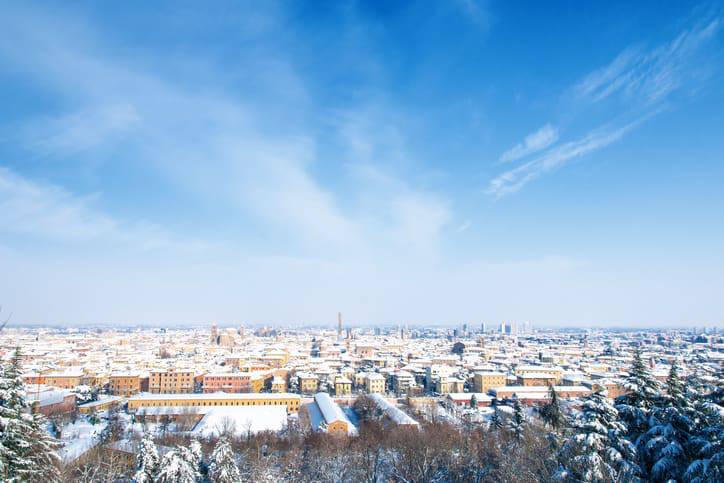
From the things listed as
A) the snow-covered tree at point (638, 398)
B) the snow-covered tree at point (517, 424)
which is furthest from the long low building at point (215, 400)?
the snow-covered tree at point (638, 398)

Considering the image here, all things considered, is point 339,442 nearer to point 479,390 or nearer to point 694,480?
point 694,480

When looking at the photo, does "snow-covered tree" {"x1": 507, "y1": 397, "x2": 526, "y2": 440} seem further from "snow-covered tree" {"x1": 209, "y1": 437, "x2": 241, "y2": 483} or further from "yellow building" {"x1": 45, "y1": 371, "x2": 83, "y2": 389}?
"yellow building" {"x1": 45, "y1": 371, "x2": 83, "y2": 389}

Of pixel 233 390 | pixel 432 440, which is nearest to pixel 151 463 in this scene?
pixel 432 440

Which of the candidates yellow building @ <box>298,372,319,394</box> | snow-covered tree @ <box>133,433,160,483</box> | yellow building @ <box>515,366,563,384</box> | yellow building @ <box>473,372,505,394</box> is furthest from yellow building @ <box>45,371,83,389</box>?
yellow building @ <box>515,366,563,384</box>

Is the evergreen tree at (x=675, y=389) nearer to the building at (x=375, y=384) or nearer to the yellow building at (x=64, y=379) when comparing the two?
the building at (x=375, y=384)

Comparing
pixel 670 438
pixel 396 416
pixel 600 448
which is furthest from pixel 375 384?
pixel 670 438

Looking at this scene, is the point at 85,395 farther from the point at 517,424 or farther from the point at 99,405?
the point at 517,424

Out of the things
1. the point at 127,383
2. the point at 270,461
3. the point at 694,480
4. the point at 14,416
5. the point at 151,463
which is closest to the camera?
the point at 14,416

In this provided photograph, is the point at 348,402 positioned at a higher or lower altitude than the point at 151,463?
lower
